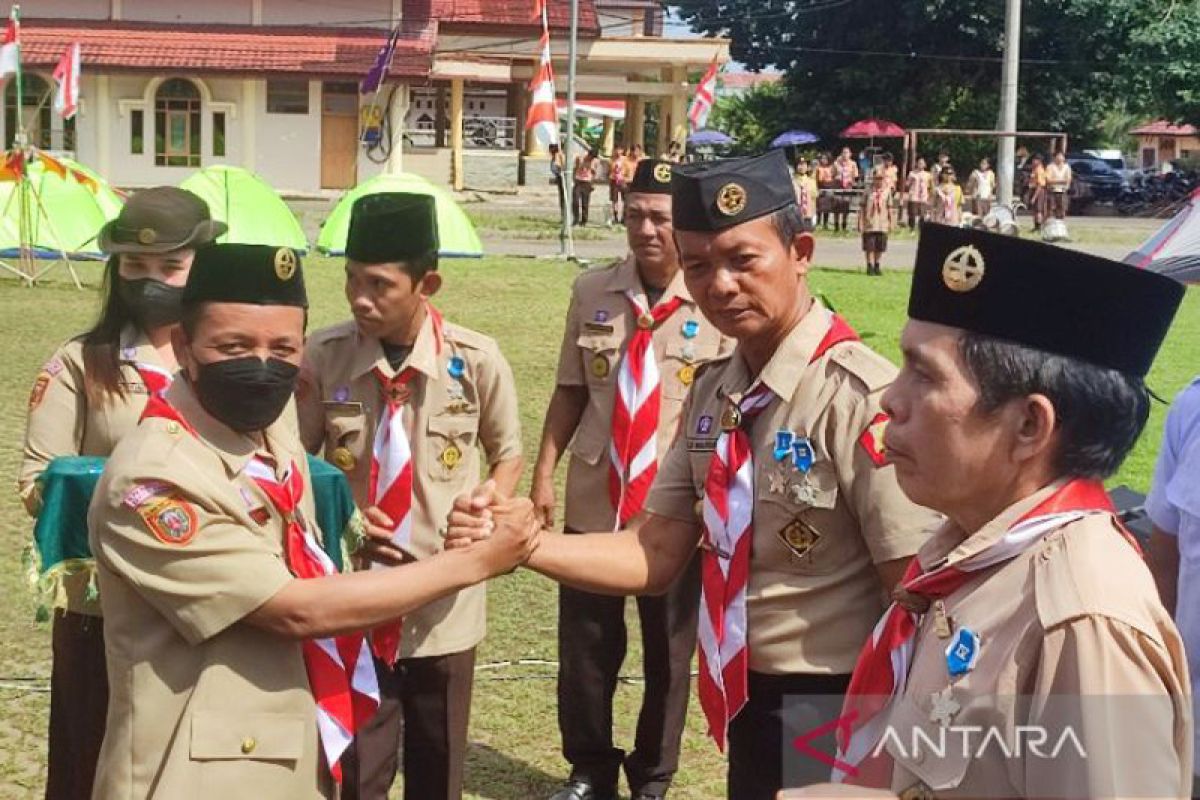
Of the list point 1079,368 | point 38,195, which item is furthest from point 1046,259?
point 38,195

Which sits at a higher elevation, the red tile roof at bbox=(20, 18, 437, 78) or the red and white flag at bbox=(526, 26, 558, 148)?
the red tile roof at bbox=(20, 18, 437, 78)

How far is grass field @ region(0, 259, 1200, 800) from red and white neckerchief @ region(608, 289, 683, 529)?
986 millimetres

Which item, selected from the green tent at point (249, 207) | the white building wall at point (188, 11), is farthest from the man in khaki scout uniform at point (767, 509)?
the white building wall at point (188, 11)

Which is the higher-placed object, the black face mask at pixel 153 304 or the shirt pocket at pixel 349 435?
the black face mask at pixel 153 304

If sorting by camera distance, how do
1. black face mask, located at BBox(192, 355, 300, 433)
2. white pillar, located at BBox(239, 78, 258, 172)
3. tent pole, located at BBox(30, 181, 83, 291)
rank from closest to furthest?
black face mask, located at BBox(192, 355, 300, 433) < tent pole, located at BBox(30, 181, 83, 291) < white pillar, located at BBox(239, 78, 258, 172)

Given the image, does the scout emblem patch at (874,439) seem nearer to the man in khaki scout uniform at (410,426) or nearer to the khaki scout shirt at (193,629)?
the khaki scout shirt at (193,629)

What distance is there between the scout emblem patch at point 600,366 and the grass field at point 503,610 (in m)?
1.36

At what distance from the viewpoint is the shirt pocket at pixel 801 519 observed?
11.7 feet

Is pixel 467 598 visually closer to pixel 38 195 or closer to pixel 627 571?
pixel 627 571

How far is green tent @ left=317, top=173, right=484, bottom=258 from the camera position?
2091 centimetres

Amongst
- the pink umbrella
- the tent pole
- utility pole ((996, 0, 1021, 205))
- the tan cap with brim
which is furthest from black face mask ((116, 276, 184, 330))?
the pink umbrella

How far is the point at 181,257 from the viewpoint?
4.52 m

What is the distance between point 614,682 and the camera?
18.6ft

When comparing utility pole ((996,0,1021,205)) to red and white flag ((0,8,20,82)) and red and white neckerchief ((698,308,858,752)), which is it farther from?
red and white neckerchief ((698,308,858,752))
